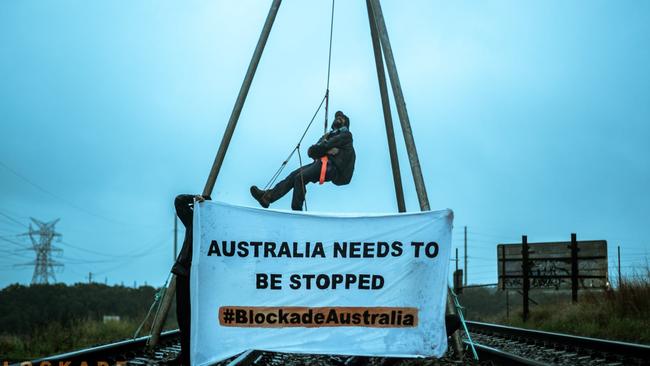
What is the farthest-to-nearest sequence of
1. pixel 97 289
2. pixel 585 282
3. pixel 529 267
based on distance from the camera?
1. pixel 97 289
2. pixel 529 267
3. pixel 585 282

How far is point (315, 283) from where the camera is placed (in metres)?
5.80

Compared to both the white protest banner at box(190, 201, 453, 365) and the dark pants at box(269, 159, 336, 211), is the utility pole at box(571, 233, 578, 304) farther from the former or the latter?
the white protest banner at box(190, 201, 453, 365)

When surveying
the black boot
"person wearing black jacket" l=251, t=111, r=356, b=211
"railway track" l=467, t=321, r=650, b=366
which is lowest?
"railway track" l=467, t=321, r=650, b=366

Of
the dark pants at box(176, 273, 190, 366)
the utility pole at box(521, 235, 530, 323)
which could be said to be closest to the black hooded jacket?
the dark pants at box(176, 273, 190, 366)

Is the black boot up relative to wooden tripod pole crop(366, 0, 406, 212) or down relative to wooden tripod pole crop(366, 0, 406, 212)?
down

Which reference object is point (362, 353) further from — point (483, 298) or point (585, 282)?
point (483, 298)

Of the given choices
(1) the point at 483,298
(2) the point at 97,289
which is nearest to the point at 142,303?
(2) the point at 97,289

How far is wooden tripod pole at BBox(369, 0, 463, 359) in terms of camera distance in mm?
7463

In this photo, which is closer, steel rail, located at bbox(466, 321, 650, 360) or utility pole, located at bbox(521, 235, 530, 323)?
steel rail, located at bbox(466, 321, 650, 360)

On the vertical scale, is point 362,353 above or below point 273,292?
below

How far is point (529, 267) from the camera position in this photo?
67.0 feet

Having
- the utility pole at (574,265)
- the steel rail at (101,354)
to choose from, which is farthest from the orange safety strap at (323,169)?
the utility pole at (574,265)

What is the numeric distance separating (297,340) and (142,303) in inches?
1722

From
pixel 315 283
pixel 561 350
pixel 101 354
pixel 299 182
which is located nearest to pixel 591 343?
pixel 561 350
